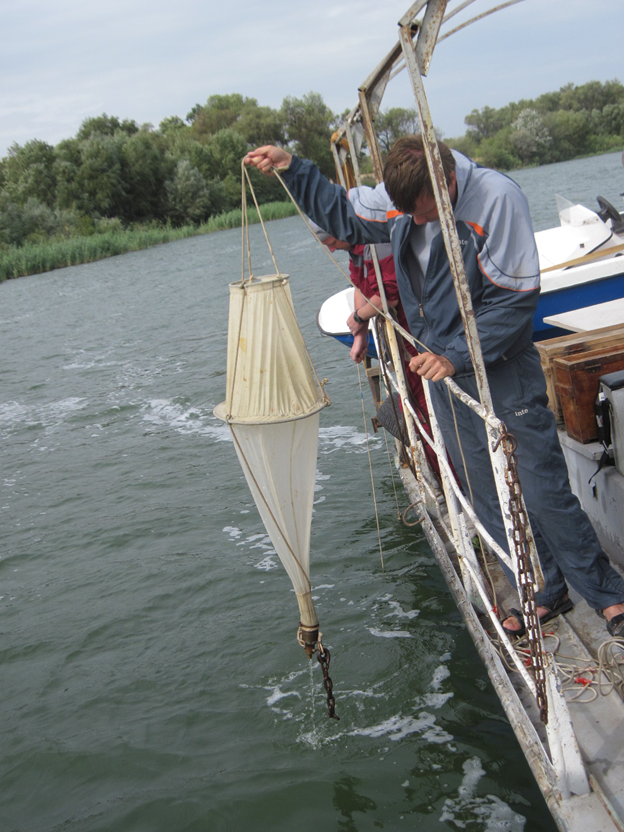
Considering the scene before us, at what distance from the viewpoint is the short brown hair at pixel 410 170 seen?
100 inches

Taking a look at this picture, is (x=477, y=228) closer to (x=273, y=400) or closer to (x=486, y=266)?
(x=486, y=266)

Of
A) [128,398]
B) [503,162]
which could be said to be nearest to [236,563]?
[128,398]

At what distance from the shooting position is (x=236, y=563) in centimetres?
664

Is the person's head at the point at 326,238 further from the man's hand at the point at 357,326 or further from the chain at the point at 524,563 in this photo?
the chain at the point at 524,563

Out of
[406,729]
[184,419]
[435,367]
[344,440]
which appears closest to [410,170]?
[435,367]

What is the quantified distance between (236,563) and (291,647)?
1611 millimetres

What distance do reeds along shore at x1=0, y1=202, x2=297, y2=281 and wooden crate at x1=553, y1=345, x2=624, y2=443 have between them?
40432 mm

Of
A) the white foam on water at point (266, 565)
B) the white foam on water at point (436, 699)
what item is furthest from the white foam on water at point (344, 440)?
the white foam on water at point (436, 699)

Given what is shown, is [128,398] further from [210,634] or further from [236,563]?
[210,634]

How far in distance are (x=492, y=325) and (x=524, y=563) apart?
93 cm

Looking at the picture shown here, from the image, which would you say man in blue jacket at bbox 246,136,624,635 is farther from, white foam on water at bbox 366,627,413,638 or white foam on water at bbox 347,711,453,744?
white foam on water at bbox 366,627,413,638

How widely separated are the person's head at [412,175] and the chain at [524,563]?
0.98m

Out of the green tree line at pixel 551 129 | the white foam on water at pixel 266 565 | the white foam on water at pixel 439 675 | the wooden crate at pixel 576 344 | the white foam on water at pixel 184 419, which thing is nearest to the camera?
the wooden crate at pixel 576 344

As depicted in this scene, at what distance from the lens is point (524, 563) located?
226 cm
